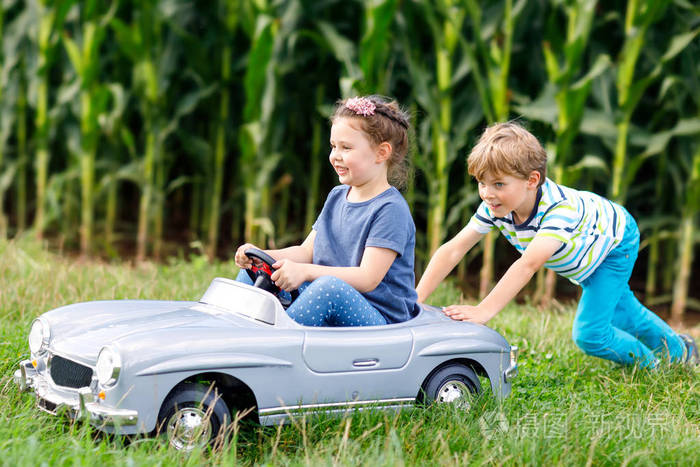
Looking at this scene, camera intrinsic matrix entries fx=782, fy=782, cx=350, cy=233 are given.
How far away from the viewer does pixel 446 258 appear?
307cm

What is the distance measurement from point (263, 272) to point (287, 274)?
0.18 m

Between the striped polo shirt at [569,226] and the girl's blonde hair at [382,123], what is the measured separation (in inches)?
15.6

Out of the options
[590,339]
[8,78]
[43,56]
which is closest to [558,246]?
[590,339]

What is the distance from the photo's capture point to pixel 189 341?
84.4 inches

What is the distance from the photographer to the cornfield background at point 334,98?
4707 millimetres

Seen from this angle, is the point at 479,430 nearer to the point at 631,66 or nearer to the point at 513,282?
the point at 513,282

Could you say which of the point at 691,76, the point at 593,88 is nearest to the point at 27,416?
the point at 593,88

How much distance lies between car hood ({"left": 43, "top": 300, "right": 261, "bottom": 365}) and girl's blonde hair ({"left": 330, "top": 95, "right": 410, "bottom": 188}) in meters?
0.81

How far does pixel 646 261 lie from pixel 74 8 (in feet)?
16.5

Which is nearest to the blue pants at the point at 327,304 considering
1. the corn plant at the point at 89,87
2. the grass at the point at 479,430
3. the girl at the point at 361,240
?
the girl at the point at 361,240

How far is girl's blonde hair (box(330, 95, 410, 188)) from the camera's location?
8.87 feet

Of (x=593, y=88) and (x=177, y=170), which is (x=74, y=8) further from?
(x=593, y=88)

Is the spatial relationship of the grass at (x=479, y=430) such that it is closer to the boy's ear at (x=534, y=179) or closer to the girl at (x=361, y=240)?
the girl at (x=361, y=240)

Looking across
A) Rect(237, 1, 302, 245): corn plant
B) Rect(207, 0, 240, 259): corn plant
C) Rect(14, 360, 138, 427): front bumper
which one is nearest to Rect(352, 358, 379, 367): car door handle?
Rect(14, 360, 138, 427): front bumper
